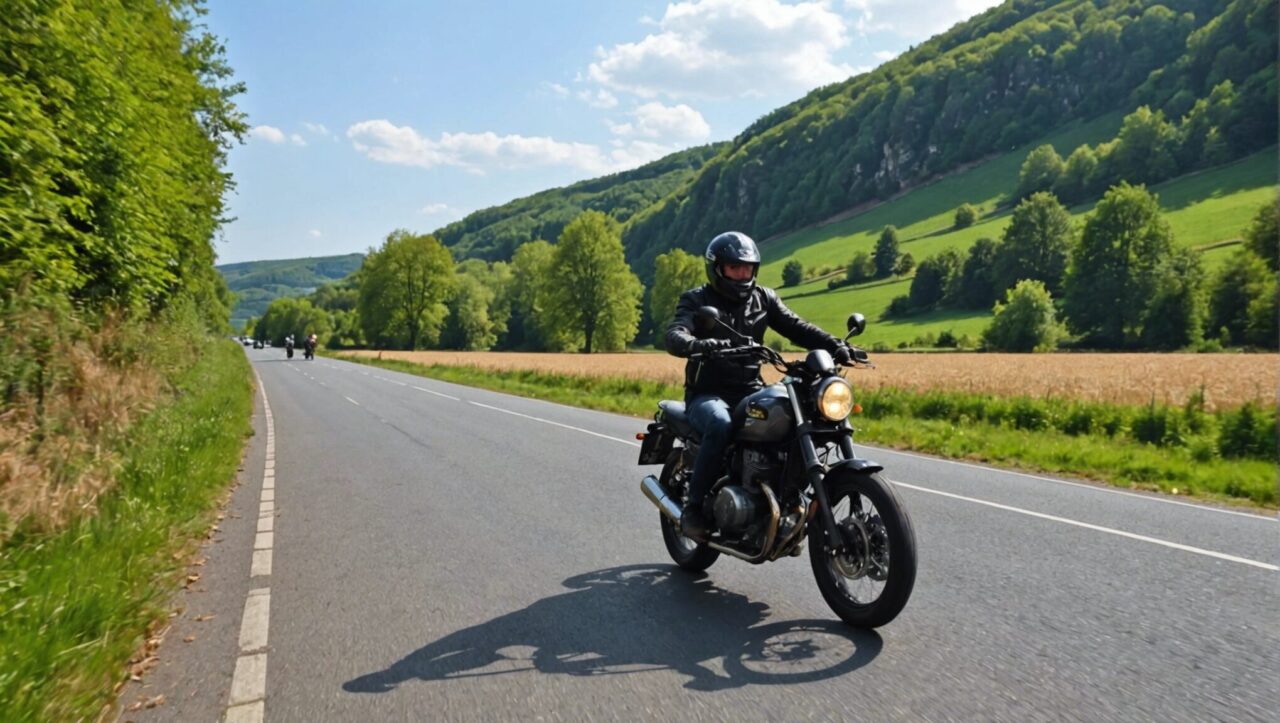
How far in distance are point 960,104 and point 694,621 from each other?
175 meters

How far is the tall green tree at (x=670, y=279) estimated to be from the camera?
3253 inches

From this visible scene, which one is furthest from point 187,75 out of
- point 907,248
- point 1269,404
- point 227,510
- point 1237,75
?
point 1237,75

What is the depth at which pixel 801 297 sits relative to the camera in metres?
95.8

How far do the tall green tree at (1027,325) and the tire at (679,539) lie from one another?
56.2m

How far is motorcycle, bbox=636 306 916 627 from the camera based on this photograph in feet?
12.0

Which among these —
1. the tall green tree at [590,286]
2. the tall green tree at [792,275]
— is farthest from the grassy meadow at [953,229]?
the tall green tree at [590,286]

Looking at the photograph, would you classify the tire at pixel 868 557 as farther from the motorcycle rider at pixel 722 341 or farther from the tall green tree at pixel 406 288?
the tall green tree at pixel 406 288

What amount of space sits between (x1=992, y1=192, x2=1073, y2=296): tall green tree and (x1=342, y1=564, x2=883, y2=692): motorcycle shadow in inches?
3151

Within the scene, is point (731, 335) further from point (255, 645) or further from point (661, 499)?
point (255, 645)

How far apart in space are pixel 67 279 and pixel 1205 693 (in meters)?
10.1

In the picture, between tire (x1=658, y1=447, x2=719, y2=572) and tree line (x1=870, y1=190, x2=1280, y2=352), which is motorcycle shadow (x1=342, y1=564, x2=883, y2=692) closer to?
tire (x1=658, y1=447, x2=719, y2=572)

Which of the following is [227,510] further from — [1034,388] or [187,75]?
[1034,388]

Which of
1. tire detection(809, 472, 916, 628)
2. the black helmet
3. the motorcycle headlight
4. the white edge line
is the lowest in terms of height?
the white edge line

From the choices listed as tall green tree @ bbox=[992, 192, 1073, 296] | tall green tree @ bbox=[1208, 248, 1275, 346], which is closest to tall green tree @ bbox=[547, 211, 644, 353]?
tall green tree @ bbox=[992, 192, 1073, 296]
